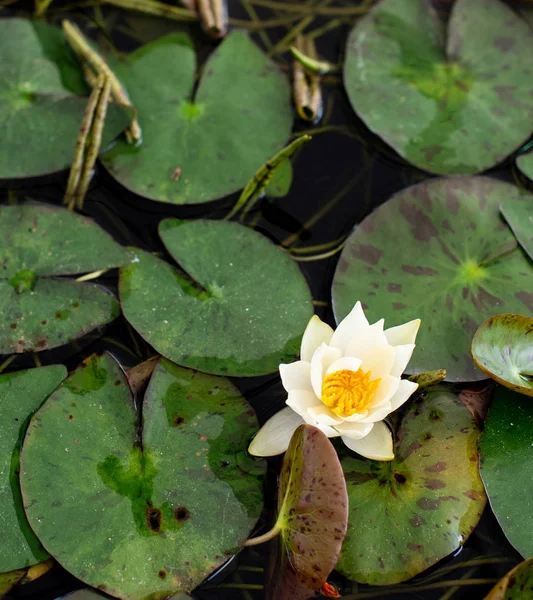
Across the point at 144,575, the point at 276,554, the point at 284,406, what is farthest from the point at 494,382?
the point at 144,575

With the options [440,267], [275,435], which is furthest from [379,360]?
[440,267]

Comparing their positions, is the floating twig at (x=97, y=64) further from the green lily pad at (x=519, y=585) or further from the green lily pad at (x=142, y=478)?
the green lily pad at (x=519, y=585)

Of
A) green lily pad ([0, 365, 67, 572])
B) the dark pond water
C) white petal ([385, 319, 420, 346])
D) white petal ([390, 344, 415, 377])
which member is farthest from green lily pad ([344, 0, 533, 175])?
green lily pad ([0, 365, 67, 572])

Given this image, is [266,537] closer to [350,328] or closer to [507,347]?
[350,328]

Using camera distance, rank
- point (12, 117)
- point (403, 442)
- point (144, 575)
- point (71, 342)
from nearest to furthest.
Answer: point (144, 575), point (403, 442), point (71, 342), point (12, 117)

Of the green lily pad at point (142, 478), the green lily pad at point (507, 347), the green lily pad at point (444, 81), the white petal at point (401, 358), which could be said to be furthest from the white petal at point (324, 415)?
the green lily pad at point (444, 81)

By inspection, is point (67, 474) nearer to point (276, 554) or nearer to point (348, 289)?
point (276, 554)
